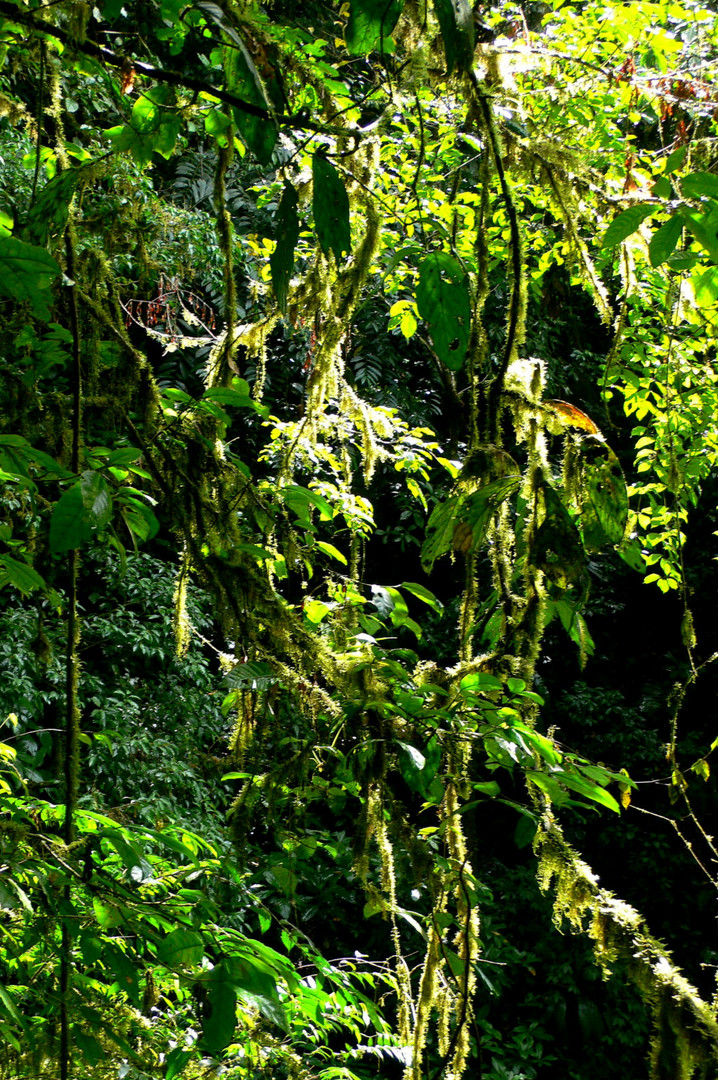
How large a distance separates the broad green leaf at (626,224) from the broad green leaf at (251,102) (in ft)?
1.13

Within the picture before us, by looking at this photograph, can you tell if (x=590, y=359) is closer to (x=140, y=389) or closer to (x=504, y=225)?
(x=504, y=225)

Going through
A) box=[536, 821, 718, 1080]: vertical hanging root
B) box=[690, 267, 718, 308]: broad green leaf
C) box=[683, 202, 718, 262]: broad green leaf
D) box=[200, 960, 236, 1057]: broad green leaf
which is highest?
box=[690, 267, 718, 308]: broad green leaf

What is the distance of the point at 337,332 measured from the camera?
4.15ft

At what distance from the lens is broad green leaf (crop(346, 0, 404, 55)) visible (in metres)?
0.60

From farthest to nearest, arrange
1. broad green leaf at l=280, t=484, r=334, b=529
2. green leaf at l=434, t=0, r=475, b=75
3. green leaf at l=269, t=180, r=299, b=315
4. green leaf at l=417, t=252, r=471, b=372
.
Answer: broad green leaf at l=280, t=484, r=334, b=529, green leaf at l=417, t=252, r=471, b=372, green leaf at l=269, t=180, r=299, b=315, green leaf at l=434, t=0, r=475, b=75

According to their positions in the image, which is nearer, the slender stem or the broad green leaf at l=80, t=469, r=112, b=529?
the broad green leaf at l=80, t=469, r=112, b=529

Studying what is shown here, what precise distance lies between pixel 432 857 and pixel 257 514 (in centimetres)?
49

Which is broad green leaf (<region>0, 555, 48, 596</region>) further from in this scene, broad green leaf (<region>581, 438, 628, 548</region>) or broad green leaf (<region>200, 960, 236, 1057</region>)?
broad green leaf (<region>581, 438, 628, 548</region>)

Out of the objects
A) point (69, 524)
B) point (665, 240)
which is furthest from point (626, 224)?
point (69, 524)

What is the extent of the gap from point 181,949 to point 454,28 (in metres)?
0.84

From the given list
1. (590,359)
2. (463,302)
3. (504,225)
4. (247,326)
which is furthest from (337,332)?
(590,359)

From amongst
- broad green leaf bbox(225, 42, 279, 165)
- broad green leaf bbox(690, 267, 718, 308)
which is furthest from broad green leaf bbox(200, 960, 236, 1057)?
broad green leaf bbox(690, 267, 718, 308)

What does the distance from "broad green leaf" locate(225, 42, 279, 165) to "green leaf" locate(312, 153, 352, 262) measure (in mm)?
53

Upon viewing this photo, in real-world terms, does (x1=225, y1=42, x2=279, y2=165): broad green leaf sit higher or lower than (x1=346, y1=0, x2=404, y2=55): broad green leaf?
lower
